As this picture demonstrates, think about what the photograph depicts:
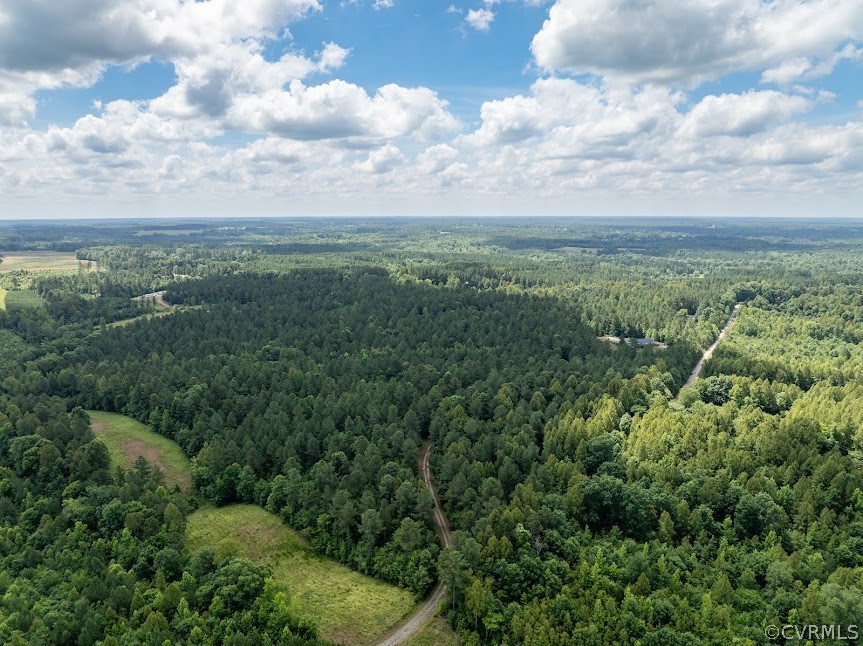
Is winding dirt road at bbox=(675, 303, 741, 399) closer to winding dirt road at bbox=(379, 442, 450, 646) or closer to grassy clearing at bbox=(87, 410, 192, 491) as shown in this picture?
winding dirt road at bbox=(379, 442, 450, 646)

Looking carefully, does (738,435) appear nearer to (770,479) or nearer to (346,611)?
(770,479)

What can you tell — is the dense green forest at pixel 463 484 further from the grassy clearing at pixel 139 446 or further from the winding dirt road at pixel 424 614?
the grassy clearing at pixel 139 446

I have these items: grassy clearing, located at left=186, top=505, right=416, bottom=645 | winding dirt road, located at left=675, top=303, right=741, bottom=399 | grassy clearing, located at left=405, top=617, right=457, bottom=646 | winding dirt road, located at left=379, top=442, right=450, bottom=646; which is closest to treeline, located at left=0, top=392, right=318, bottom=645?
grassy clearing, located at left=186, top=505, right=416, bottom=645

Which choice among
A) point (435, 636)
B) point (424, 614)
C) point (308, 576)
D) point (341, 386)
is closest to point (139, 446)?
point (341, 386)

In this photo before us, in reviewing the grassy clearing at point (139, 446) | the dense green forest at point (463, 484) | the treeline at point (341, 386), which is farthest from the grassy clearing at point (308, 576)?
the grassy clearing at point (139, 446)

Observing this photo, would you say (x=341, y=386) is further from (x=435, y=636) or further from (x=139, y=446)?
(x=435, y=636)

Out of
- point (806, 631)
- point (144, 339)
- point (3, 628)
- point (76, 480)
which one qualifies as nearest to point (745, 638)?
point (806, 631)
